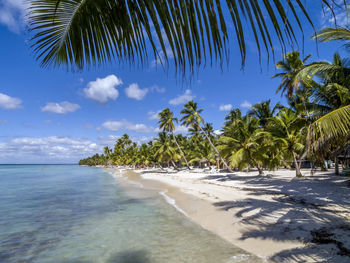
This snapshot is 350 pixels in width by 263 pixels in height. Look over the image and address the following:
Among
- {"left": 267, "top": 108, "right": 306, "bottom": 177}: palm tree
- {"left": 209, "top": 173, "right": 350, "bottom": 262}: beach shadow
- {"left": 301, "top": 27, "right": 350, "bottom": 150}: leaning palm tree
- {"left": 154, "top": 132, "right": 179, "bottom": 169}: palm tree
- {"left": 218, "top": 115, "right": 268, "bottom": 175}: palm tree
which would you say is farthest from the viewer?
{"left": 154, "top": 132, "right": 179, "bottom": 169}: palm tree

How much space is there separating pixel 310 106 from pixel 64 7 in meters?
11.2

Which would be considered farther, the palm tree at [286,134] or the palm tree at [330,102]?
the palm tree at [286,134]

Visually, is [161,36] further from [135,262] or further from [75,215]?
[75,215]

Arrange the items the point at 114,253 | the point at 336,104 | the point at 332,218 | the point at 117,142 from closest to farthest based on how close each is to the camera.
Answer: the point at 114,253, the point at 332,218, the point at 336,104, the point at 117,142

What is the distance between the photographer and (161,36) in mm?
1031

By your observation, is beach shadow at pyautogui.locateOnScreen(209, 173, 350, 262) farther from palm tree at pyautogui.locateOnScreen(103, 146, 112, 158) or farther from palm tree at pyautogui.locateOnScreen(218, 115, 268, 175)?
palm tree at pyautogui.locateOnScreen(103, 146, 112, 158)

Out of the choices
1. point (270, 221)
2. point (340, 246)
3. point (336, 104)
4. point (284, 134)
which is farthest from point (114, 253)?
point (284, 134)

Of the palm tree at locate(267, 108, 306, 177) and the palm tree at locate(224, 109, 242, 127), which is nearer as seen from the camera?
the palm tree at locate(267, 108, 306, 177)

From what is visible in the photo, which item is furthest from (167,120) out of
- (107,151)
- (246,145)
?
(107,151)

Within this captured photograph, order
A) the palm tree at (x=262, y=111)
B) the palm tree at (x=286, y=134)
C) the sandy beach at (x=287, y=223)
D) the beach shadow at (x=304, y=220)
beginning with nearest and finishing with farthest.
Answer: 1. the beach shadow at (x=304, y=220)
2. the sandy beach at (x=287, y=223)
3. the palm tree at (x=286, y=134)
4. the palm tree at (x=262, y=111)

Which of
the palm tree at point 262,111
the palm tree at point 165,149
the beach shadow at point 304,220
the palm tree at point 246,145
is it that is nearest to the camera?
the beach shadow at point 304,220

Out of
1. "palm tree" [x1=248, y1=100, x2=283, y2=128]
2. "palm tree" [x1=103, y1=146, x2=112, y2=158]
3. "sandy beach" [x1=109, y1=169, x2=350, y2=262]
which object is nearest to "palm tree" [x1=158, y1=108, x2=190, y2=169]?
"palm tree" [x1=248, y1=100, x2=283, y2=128]

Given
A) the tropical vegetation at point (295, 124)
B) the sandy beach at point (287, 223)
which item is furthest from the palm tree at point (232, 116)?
the sandy beach at point (287, 223)

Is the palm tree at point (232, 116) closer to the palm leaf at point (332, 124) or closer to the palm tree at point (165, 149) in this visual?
the palm tree at point (165, 149)
